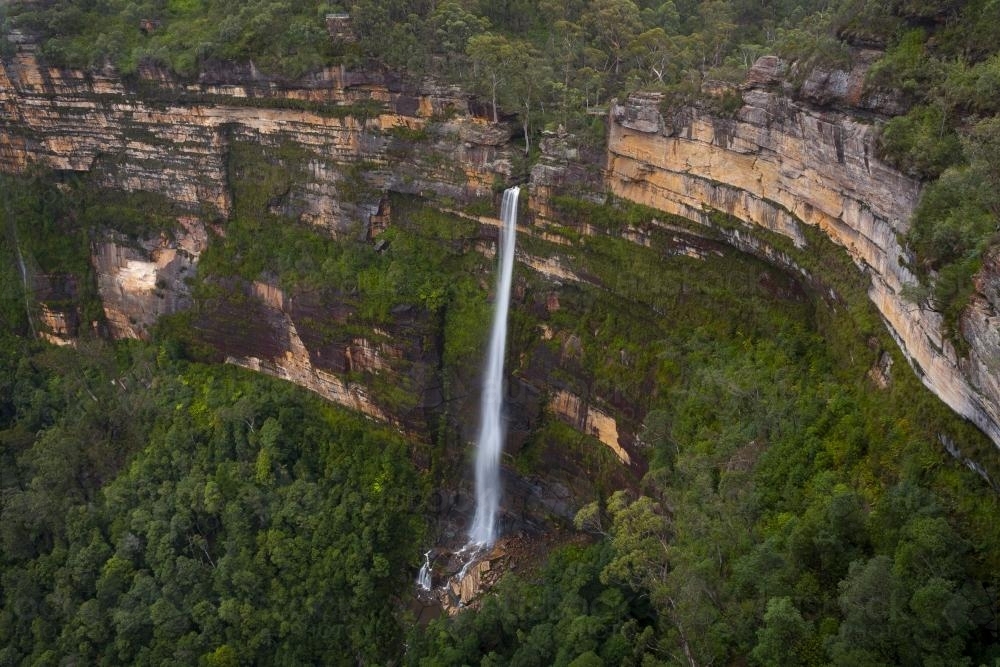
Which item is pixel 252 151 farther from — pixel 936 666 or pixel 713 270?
pixel 936 666

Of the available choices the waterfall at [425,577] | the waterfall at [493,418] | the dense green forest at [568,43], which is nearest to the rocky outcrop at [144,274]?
the dense green forest at [568,43]

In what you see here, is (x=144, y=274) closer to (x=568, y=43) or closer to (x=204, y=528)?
(x=204, y=528)

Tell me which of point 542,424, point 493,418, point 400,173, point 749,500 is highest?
point 400,173

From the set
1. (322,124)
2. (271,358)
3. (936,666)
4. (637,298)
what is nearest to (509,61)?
(322,124)

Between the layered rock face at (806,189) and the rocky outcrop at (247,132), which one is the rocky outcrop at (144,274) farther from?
the layered rock face at (806,189)

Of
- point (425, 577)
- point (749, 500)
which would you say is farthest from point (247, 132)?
point (749, 500)

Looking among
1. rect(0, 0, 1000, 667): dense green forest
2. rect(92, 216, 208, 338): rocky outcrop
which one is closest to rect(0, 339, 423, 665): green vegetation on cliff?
rect(0, 0, 1000, 667): dense green forest
